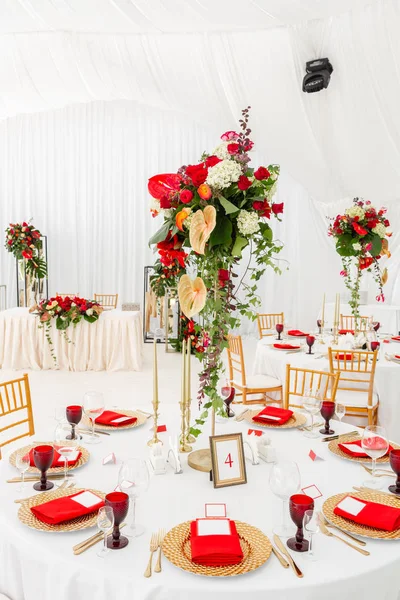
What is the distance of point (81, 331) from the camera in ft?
22.6

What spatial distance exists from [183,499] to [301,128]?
4821mm

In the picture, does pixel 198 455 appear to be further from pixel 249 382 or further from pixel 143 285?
pixel 143 285

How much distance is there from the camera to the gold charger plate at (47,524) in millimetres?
1742

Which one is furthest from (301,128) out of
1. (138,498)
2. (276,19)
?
(138,498)

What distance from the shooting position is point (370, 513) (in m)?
1.82

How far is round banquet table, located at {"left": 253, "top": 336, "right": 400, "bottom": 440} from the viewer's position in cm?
429

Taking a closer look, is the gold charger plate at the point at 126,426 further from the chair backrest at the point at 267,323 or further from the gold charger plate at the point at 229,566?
the chair backrest at the point at 267,323

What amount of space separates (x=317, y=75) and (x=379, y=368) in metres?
2.81

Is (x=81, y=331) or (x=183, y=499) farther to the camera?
(x=81, y=331)

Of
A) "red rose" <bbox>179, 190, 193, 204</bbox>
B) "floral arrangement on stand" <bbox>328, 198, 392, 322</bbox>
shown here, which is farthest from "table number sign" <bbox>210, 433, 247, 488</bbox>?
"floral arrangement on stand" <bbox>328, 198, 392, 322</bbox>

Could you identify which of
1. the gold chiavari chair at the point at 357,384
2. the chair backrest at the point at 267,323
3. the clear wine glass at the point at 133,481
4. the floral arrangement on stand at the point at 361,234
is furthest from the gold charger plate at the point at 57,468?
the floral arrangement on stand at the point at 361,234

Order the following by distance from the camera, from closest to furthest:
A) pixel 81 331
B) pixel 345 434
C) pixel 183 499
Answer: pixel 183 499 → pixel 345 434 → pixel 81 331

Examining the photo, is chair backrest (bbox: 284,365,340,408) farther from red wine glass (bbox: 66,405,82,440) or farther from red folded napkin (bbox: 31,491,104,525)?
red folded napkin (bbox: 31,491,104,525)

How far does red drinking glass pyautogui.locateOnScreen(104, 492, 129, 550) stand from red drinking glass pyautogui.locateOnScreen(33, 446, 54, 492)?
1.36 ft
